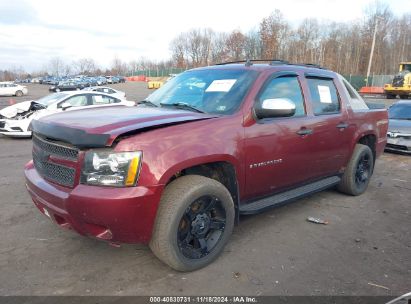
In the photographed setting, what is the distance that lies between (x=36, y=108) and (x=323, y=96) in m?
9.79

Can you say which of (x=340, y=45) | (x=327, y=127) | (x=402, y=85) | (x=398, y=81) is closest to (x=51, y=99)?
(x=327, y=127)

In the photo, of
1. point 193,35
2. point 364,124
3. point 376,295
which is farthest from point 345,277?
point 193,35

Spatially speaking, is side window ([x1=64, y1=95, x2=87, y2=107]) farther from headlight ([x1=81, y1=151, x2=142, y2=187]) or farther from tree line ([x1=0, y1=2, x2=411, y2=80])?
tree line ([x1=0, y1=2, x2=411, y2=80])

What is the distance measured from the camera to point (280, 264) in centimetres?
358

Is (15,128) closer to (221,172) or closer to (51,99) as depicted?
(51,99)

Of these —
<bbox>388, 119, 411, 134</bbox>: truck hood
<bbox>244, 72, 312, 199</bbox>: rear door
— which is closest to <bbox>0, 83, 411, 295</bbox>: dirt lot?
<bbox>244, 72, 312, 199</bbox>: rear door

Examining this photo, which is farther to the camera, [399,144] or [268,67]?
[399,144]

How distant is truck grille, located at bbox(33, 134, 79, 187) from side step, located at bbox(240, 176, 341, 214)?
1.71m

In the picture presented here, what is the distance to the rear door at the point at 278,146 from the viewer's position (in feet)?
12.4

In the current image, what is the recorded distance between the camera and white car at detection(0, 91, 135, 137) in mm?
11141

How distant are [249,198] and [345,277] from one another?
1180 mm

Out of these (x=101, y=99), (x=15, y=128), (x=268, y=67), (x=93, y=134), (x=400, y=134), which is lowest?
(x=15, y=128)

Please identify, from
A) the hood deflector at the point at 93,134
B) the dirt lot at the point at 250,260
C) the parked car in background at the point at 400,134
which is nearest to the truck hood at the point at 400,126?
the parked car in background at the point at 400,134

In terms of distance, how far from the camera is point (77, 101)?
12.3 m
